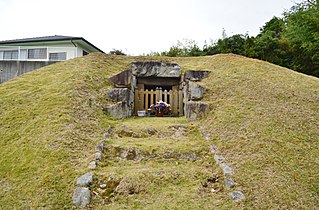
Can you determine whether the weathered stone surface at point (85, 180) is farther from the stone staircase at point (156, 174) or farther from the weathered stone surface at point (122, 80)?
the weathered stone surface at point (122, 80)

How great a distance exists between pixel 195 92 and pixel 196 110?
864 mm

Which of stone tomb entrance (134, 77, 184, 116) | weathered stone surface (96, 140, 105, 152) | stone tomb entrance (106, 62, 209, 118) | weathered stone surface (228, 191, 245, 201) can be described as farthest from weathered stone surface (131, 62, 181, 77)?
weathered stone surface (228, 191, 245, 201)

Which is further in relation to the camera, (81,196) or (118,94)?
(118,94)

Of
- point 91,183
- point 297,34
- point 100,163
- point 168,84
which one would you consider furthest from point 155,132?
point 297,34

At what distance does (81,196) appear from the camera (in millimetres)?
3430

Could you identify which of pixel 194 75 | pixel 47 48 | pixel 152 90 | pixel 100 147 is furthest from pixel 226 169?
pixel 47 48

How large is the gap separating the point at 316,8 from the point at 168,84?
9.17 meters

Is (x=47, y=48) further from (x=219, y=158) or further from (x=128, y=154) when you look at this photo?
(x=219, y=158)

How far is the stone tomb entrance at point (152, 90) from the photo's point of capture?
705cm

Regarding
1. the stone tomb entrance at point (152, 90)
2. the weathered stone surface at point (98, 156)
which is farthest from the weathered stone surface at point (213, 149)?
the weathered stone surface at point (98, 156)

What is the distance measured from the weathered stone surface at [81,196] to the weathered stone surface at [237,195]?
1864mm

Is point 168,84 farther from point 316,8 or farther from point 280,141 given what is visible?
point 316,8

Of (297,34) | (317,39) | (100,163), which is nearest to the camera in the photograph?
(100,163)

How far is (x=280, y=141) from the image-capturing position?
4562 mm
